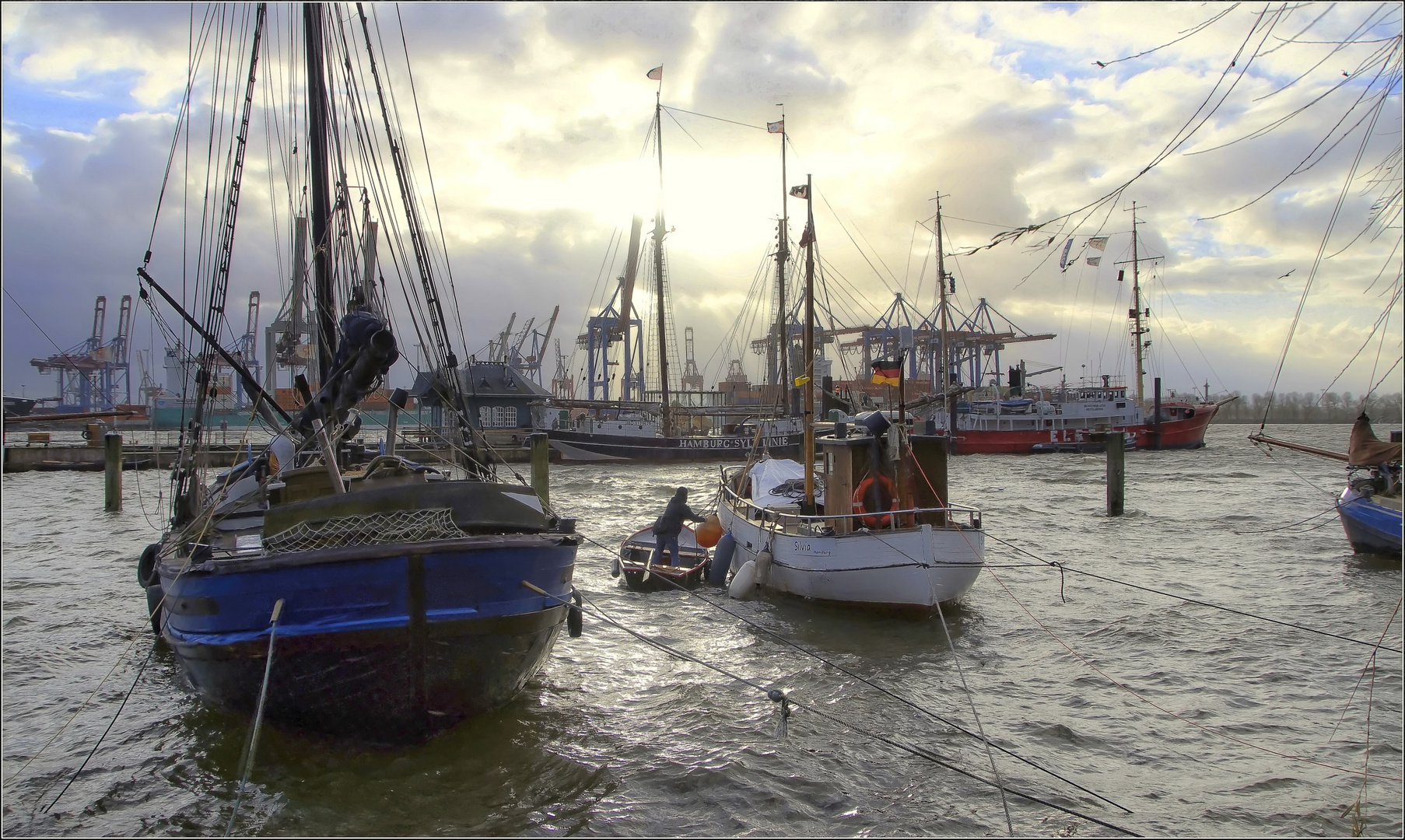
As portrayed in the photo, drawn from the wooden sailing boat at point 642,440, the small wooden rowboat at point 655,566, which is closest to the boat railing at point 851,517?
the small wooden rowboat at point 655,566

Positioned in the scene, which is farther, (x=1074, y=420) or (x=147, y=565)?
(x=1074, y=420)

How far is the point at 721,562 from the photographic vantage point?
14.4 meters

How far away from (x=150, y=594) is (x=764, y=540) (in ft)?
28.4

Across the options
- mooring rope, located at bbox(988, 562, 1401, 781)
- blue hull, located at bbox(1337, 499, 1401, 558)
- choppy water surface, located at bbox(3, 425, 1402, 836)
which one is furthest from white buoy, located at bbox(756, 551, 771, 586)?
blue hull, located at bbox(1337, 499, 1401, 558)

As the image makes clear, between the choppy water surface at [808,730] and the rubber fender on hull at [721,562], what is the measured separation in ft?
3.35

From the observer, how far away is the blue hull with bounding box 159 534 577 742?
598 centimetres

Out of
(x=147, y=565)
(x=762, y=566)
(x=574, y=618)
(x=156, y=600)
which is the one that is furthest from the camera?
(x=762, y=566)

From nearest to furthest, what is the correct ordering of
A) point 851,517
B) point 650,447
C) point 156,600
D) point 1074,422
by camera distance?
point 156,600, point 851,517, point 650,447, point 1074,422

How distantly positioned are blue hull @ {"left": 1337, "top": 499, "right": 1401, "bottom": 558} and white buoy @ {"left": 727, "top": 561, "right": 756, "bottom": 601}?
11519 millimetres

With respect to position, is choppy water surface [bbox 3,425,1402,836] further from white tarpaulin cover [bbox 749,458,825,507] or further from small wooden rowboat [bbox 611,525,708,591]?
white tarpaulin cover [bbox 749,458,825,507]

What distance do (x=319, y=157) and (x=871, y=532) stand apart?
914cm

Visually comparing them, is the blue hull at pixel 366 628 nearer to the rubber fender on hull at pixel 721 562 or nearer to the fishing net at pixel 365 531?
the fishing net at pixel 365 531

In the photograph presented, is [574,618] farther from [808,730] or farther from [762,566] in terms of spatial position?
[762,566]

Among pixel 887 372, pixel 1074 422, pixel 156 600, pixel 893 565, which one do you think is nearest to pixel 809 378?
pixel 887 372
